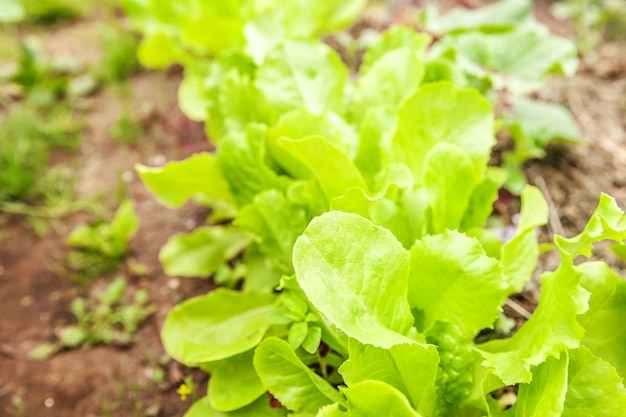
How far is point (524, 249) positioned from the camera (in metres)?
1.08

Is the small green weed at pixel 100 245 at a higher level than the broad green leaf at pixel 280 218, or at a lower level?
lower

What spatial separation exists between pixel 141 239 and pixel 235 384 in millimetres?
879

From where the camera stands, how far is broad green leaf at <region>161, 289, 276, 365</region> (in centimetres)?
115

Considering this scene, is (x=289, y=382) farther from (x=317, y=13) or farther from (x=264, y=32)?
(x=317, y=13)

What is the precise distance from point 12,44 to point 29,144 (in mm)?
1156

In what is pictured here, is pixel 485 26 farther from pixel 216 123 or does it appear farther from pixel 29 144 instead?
pixel 29 144

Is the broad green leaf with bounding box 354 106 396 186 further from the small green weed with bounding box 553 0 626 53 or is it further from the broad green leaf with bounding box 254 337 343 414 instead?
the small green weed with bounding box 553 0 626 53

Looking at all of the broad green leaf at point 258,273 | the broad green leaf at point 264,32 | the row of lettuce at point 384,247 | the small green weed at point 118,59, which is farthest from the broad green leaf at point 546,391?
the small green weed at point 118,59

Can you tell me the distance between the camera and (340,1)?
212cm

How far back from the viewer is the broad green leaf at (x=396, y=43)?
1.44m

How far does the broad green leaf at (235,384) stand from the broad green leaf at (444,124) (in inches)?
20.5

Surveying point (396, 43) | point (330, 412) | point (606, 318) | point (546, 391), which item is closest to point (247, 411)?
point (330, 412)

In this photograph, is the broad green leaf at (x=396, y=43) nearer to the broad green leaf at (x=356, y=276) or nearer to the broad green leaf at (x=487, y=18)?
the broad green leaf at (x=487, y=18)

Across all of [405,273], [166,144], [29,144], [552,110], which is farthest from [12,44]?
[405,273]
